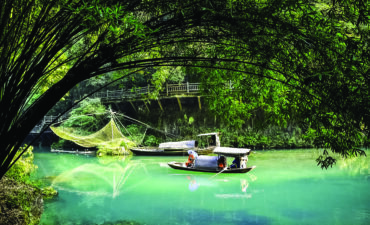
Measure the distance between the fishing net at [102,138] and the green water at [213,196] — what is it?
3.39m

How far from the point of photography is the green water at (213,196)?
477 centimetres

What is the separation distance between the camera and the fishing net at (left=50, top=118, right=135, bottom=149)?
13.1 metres

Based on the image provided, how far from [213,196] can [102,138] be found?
8.64m

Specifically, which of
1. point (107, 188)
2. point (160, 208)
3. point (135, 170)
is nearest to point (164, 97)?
point (135, 170)

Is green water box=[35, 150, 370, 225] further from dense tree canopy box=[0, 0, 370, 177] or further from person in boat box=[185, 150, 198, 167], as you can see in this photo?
dense tree canopy box=[0, 0, 370, 177]

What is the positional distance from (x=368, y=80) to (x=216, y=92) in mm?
1650

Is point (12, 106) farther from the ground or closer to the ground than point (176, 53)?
closer to the ground

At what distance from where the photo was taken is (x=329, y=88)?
187cm

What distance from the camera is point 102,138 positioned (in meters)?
13.6

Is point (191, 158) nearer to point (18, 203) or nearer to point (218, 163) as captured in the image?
point (218, 163)

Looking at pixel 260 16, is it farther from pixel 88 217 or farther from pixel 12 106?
pixel 88 217

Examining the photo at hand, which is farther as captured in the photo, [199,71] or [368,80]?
[199,71]

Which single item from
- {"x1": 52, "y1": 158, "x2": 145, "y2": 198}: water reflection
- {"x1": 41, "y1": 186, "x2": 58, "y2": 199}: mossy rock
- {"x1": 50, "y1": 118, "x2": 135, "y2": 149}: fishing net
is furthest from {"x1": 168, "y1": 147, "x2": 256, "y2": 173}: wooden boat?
{"x1": 50, "y1": 118, "x2": 135, "y2": 149}: fishing net

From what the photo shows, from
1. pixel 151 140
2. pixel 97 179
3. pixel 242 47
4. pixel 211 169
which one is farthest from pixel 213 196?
pixel 151 140
